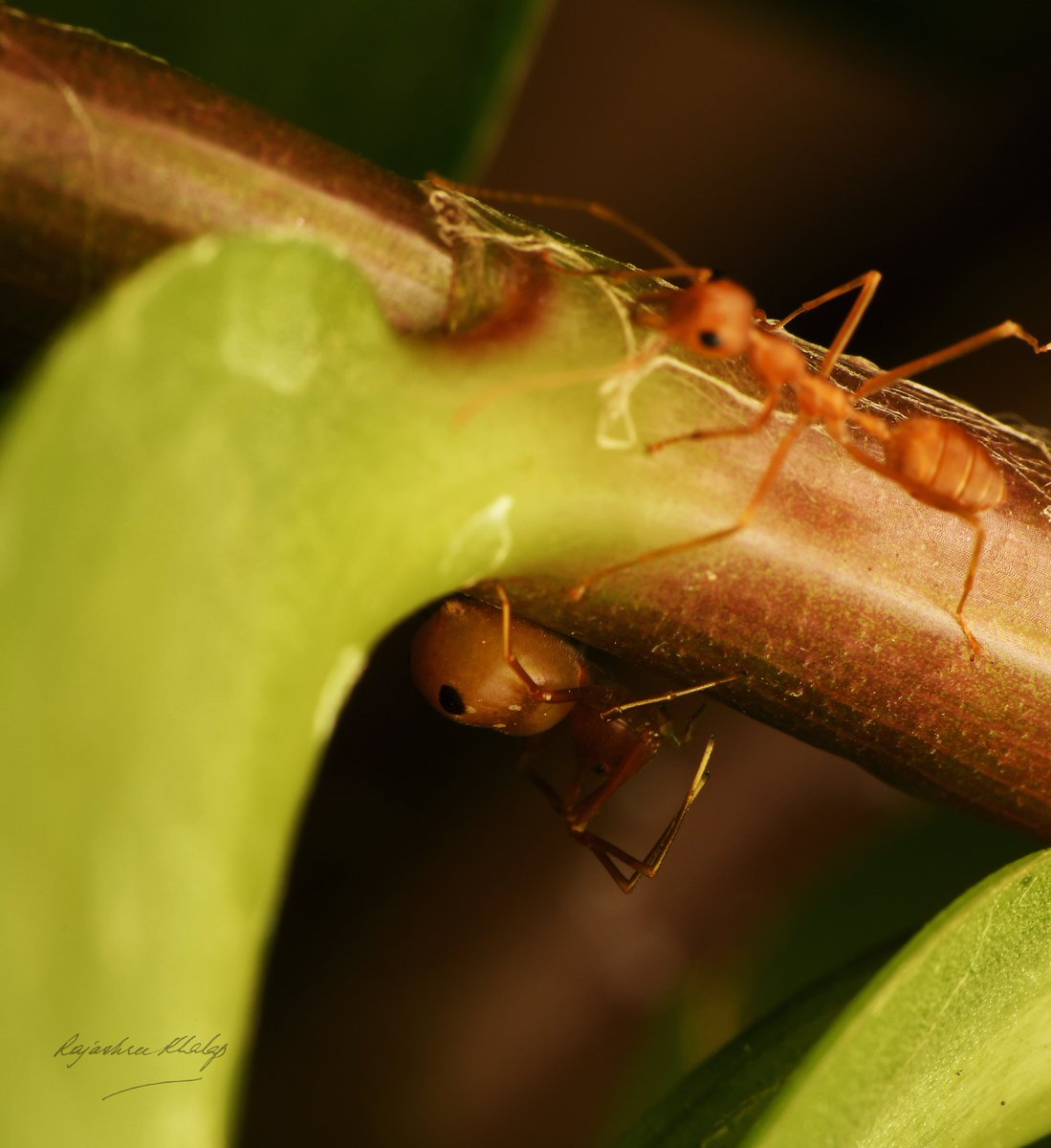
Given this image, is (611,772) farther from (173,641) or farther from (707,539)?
(173,641)

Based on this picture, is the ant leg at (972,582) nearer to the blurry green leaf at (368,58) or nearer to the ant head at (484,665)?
the ant head at (484,665)

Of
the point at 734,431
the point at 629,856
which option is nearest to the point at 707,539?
the point at 734,431

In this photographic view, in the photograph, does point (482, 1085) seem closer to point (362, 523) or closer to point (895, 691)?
point (895, 691)

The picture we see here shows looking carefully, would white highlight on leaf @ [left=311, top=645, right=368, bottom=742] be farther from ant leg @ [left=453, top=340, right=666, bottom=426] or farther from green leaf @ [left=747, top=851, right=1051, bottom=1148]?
green leaf @ [left=747, top=851, right=1051, bottom=1148]

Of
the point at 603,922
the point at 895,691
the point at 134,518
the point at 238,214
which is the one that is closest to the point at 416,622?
the point at 603,922

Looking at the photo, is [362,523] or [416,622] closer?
[362,523]

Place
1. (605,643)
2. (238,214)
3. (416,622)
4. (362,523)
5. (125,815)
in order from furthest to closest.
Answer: (416,622)
(605,643)
(238,214)
(362,523)
(125,815)

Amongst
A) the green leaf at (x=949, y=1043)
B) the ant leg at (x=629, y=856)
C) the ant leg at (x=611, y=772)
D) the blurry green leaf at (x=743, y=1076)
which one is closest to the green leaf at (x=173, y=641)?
the green leaf at (x=949, y=1043)
